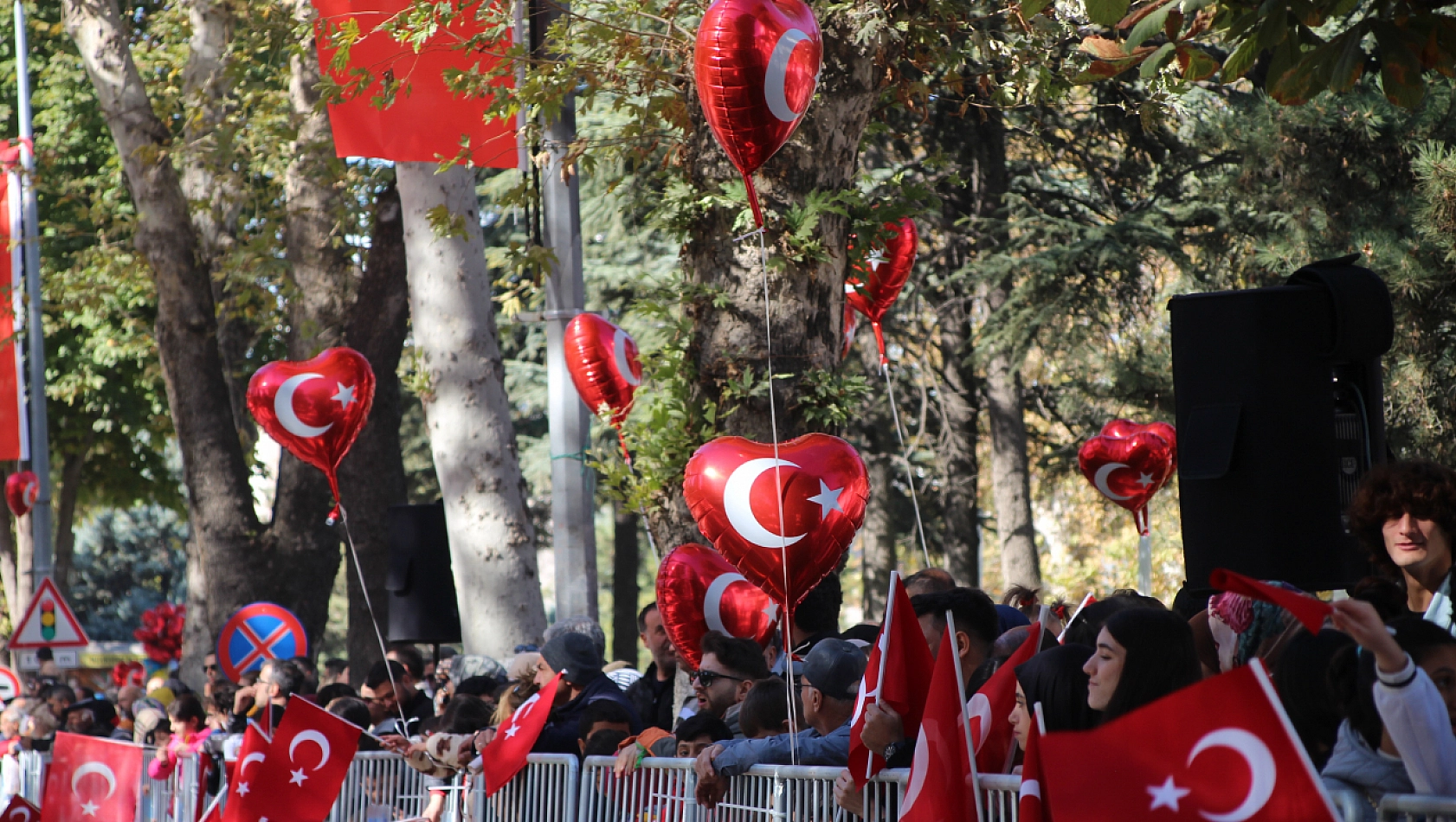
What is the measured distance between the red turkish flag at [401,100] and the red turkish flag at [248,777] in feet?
11.6

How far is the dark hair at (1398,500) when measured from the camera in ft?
14.4

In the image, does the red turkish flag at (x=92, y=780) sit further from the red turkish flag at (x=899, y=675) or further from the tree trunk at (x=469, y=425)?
the red turkish flag at (x=899, y=675)

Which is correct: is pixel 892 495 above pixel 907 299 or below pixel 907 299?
below

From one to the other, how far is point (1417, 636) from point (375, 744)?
5.77 m

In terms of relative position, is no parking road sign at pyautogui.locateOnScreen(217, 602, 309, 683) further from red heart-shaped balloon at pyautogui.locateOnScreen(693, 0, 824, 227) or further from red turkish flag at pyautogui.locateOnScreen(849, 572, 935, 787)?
red turkish flag at pyautogui.locateOnScreen(849, 572, 935, 787)

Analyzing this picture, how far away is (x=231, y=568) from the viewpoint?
1508 centimetres

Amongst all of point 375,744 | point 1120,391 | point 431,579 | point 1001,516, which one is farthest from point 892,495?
point 375,744

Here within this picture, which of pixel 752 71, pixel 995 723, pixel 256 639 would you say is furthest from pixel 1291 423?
pixel 256 639

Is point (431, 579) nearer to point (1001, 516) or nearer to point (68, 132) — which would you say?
point (1001, 516)

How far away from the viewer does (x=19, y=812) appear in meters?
9.12

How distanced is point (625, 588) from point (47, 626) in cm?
1039

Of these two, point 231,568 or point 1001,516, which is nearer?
point 231,568

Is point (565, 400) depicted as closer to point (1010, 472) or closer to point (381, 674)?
point (381, 674)

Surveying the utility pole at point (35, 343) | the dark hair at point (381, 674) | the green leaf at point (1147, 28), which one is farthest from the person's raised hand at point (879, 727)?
the utility pole at point (35, 343)
